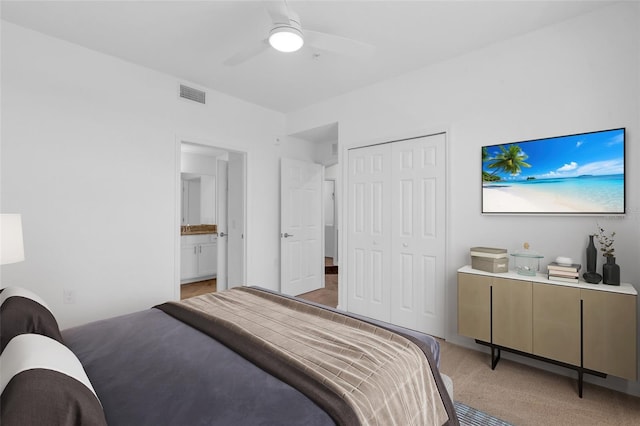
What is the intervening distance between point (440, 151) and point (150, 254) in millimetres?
3198

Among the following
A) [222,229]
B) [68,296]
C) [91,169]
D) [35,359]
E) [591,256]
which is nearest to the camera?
[35,359]

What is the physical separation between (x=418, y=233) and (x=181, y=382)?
8.52 ft

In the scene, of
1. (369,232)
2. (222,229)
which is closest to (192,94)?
(222,229)

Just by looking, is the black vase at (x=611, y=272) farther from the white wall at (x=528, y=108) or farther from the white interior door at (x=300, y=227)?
the white interior door at (x=300, y=227)

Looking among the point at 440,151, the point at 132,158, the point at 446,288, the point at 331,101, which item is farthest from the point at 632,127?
the point at 132,158

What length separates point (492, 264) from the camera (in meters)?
2.45

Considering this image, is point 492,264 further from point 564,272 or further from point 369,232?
point 369,232

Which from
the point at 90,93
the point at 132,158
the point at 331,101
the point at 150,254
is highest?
the point at 331,101

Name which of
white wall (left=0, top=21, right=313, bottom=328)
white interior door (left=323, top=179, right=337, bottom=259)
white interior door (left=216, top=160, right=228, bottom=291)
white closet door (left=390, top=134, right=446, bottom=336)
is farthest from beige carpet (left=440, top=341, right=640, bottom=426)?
white interior door (left=323, top=179, right=337, bottom=259)

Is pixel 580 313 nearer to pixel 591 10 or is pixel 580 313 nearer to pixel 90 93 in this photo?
pixel 591 10

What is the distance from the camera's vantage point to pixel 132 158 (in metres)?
3.06

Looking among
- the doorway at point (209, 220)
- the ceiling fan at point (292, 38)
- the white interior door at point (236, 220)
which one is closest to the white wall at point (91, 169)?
the doorway at point (209, 220)

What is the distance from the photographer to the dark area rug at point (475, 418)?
1815 mm

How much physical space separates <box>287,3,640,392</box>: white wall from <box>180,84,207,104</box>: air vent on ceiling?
208cm
